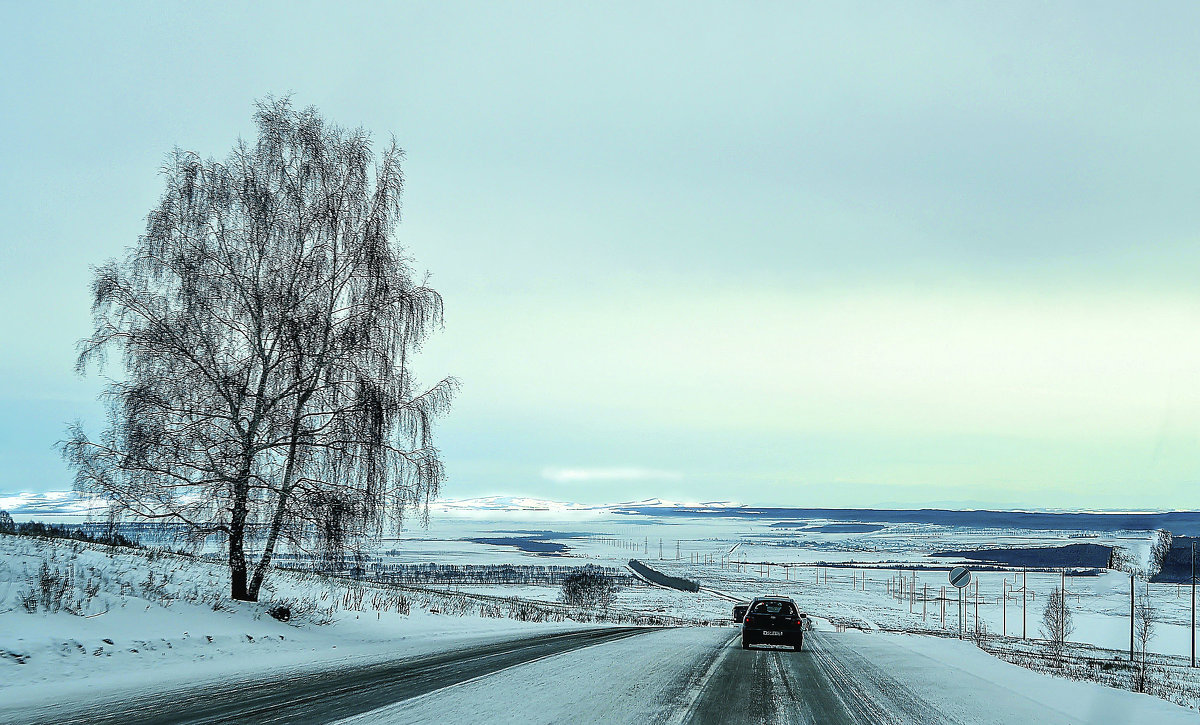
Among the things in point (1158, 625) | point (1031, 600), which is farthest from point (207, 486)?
point (1031, 600)

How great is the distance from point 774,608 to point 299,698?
47.1 ft

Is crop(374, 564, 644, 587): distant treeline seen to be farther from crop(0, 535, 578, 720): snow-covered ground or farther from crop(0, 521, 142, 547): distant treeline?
crop(0, 535, 578, 720): snow-covered ground

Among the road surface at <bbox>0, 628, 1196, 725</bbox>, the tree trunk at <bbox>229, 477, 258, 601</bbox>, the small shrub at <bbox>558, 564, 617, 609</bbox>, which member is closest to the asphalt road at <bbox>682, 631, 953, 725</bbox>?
the road surface at <bbox>0, 628, 1196, 725</bbox>

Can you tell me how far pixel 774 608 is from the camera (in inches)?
876

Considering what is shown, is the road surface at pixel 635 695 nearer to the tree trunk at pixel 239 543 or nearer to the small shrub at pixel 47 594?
the small shrub at pixel 47 594

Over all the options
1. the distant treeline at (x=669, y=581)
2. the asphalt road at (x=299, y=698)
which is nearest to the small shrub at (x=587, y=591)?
the distant treeline at (x=669, y=581)

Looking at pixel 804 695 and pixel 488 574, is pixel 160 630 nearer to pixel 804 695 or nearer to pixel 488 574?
pixel 804 695

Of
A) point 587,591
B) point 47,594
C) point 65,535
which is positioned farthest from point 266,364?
point 587,591

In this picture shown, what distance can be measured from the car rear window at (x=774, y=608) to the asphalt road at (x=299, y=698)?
8.32m

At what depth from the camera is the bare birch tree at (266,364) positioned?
19.5m

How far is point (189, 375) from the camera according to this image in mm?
19859

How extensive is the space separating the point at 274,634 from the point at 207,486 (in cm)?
380

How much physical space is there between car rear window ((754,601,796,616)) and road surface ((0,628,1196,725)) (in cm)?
332

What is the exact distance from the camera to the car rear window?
2198 cm
